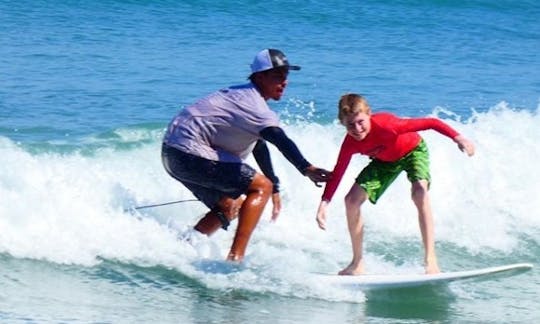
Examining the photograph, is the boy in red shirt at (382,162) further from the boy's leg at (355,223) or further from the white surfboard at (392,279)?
the white surfboard at (392,279)

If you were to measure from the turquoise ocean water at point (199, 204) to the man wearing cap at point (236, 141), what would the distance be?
493 mm

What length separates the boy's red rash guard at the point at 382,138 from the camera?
28.0 feet

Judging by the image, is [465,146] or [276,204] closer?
[465,146]

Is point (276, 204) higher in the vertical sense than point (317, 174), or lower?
lower

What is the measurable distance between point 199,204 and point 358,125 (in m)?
2.49

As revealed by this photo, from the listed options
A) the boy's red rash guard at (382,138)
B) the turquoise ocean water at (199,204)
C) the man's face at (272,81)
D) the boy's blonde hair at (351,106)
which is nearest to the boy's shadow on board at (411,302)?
the turquoise ocean water at (199,204)

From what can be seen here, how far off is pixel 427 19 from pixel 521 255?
15487 millimetres

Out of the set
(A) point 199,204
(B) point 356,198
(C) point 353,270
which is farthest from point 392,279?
(A) point 199,204

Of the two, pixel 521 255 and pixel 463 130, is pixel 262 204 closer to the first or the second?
pixel 521 255

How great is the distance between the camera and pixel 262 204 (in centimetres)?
878

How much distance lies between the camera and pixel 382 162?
8930mm

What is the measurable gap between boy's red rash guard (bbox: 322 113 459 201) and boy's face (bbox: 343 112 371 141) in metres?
0.07

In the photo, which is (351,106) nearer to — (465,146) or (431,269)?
(465,146)

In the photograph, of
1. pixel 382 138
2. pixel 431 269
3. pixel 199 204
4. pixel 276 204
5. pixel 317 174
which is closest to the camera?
pixel 317 174
